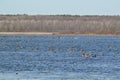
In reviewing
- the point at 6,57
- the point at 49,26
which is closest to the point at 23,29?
the point at 49,26

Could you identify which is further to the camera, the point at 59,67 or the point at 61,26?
the point at 61,26

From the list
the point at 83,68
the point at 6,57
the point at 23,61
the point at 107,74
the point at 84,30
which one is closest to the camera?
the point at 107,74

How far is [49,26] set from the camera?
135 meters

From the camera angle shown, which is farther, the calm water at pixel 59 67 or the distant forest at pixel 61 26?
the distant forest at pixel 61 26

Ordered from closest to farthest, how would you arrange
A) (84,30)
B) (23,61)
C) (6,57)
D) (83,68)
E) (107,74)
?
(107,74)
(83,68)
(23,61)
(6,57)
(84,30)

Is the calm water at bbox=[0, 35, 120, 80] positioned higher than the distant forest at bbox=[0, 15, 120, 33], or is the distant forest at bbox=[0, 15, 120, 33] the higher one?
the calm water at bbox=[0, 35, 120, 80]

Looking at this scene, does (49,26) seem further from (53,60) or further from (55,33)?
(53,60)

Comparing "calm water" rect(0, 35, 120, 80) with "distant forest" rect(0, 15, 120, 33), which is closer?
"calm water" rect(0, 35, 120, 80)

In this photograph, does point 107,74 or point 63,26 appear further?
point 63,26

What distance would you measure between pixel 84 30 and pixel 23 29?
1104 centimetres

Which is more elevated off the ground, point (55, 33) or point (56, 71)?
point (56, 71)

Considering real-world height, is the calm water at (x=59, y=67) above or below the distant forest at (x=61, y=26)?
above

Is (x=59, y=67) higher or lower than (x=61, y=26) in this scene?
higher

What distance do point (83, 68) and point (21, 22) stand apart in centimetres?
9079
